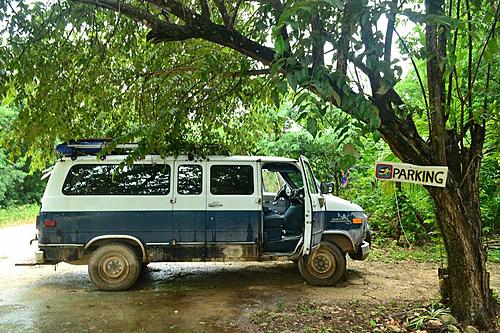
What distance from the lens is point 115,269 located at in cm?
657

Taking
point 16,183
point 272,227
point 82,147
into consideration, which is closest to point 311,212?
point 272,227

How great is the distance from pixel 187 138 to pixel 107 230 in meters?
1.85

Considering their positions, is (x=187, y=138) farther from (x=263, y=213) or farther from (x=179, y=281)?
(x=179, y=281)

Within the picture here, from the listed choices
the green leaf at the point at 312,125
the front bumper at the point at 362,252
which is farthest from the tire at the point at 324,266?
the green leaf at the point at 312,125

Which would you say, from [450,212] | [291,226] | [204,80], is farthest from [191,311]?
[450,212]

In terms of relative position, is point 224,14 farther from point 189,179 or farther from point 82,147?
point 82,147

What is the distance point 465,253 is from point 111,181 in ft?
16.0

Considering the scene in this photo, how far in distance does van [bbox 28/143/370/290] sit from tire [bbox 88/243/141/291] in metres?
0.01

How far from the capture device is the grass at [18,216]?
1662cm

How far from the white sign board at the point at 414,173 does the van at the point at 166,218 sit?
7.33ft

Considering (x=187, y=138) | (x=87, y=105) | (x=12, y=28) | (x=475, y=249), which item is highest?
(x=12, y=28)

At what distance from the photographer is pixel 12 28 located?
502 cm

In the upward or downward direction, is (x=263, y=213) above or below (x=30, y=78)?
below

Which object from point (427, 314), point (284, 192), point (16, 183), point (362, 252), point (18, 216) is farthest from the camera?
point (16, 183)
